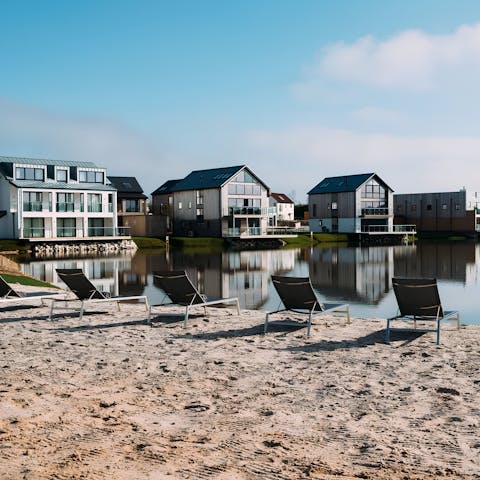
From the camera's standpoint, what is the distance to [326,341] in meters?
9.66

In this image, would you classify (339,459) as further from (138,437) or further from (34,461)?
(34,461)

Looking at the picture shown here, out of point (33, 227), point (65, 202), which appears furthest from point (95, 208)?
point (33, 227)

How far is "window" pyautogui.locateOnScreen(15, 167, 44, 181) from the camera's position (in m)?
52.4

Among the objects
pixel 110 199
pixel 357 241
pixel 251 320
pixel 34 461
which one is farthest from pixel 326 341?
pixel 357 241

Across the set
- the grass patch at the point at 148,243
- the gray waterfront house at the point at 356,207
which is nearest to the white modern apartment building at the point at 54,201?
the grass patch at the point at 148,243

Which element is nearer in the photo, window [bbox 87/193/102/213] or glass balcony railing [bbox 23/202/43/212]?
glass balcony railing [bbox 23/202/43/212]

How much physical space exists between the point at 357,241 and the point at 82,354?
220 feet

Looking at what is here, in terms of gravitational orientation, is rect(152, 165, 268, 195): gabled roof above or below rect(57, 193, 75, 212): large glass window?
above

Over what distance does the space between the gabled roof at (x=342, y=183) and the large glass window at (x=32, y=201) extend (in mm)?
38536

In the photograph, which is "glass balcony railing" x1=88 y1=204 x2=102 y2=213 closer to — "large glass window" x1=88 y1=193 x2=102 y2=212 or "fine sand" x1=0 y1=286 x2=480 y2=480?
"large glass window" x1=88 y1=193 x2=102 y2=212

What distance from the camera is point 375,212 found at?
77312 millimetres

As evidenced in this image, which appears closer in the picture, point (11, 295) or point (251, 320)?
point (251, 320)

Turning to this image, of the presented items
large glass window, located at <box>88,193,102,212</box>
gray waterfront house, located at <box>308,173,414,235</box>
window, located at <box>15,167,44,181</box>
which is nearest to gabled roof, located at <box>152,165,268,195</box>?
gray waterfront house, located at <box>308,173,414,235</box>

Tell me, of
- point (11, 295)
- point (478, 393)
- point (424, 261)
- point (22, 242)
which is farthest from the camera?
point (22, 242)
